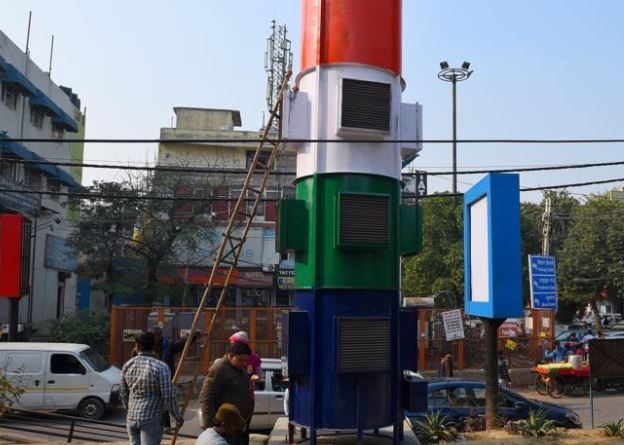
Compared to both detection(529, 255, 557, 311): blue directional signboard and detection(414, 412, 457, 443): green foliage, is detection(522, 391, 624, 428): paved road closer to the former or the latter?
detection(529, 255, 557, 311): blue directional signboard

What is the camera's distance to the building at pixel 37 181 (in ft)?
90.1

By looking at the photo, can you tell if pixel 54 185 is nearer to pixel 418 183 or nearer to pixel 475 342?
pixel 418 183

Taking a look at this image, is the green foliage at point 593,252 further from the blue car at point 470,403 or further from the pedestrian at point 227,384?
the pedestrian at point 227,384

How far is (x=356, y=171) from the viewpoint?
Answer: 23.9ft

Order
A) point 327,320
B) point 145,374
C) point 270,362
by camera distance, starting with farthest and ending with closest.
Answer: point 270,362
point 327,320
point 145,374

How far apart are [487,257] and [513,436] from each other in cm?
221

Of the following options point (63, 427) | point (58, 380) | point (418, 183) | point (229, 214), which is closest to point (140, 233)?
point (229, 214)

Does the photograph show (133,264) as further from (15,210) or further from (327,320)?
(327,320)

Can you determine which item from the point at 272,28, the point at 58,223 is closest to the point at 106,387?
the point at 58,223

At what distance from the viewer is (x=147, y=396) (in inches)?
237

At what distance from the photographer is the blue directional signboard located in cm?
2161

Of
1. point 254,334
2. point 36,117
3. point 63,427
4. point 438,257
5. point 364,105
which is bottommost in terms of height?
point 63,427

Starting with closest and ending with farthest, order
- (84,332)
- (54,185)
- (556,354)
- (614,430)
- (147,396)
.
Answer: (147,396)
(614,430)
(84,332)
(556,354)
(54,185)

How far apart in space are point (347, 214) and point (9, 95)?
26309 millimetres
